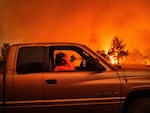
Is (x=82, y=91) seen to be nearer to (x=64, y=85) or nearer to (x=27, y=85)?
(x=64, y=85)

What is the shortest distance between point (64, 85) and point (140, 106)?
1.42 m

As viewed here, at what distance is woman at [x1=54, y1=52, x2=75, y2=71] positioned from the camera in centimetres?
711

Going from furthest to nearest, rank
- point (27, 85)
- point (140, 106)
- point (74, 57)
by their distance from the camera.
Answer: point (74, 57) < point (140, 106) < point (27, 85)

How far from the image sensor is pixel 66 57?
7.32 meters

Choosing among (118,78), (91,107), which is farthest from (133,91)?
(91,107)

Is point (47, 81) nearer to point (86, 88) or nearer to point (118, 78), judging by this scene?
point (86, 88)

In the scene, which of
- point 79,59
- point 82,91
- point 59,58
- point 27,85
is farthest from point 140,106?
point 27,85

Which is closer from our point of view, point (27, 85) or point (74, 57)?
point (27, 85)

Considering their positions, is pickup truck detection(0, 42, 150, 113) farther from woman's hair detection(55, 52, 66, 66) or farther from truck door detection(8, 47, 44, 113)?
woman's hair detection(55, 52, 66, 66)

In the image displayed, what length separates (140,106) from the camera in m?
7.16

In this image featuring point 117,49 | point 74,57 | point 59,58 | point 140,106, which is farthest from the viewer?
point 117,49

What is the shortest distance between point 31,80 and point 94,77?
109cm

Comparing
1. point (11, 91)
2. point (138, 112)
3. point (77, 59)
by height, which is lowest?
point (138, 112)

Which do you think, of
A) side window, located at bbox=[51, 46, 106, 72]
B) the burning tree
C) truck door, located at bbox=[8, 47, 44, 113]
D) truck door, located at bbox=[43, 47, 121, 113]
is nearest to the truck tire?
truck door, located at bbox=[43, 47, 121, 113]
